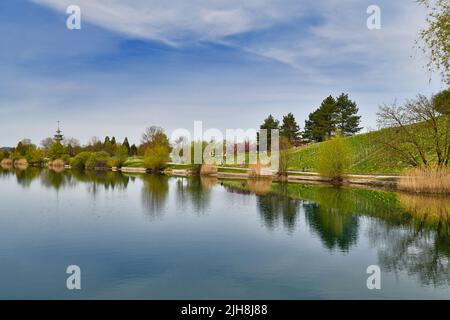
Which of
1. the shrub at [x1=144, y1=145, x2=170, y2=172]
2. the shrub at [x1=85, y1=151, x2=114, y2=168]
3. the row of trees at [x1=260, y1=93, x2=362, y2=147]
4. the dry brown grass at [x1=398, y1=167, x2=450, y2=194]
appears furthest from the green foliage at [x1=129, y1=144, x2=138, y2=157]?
the dry brown grass at [x1=398, y1=167, x2=450, y2=194]

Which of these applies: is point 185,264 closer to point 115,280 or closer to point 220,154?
point 115,280

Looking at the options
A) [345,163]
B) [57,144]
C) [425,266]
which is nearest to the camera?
[425,266]

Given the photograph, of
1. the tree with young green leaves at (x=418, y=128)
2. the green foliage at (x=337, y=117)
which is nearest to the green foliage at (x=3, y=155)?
the green foliage at (x=337, y=117)

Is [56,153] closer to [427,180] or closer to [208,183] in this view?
[208,183]

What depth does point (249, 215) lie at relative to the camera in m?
21.5

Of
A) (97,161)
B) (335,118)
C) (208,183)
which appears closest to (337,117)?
(335,118)

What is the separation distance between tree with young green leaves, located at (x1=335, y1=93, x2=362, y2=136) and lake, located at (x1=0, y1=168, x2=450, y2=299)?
1787 inches

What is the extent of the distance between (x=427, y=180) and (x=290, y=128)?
5152cm

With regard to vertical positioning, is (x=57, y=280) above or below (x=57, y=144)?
below

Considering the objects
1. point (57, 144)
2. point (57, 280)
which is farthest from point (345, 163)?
point (57, 144)

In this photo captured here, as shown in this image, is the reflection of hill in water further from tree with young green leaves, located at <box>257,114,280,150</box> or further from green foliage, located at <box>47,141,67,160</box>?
green foliage, located at <box>47,141,67,160</box>

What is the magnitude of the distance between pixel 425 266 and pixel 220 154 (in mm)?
64280

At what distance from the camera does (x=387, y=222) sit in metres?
19.5

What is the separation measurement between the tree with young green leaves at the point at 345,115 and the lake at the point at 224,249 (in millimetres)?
45402
